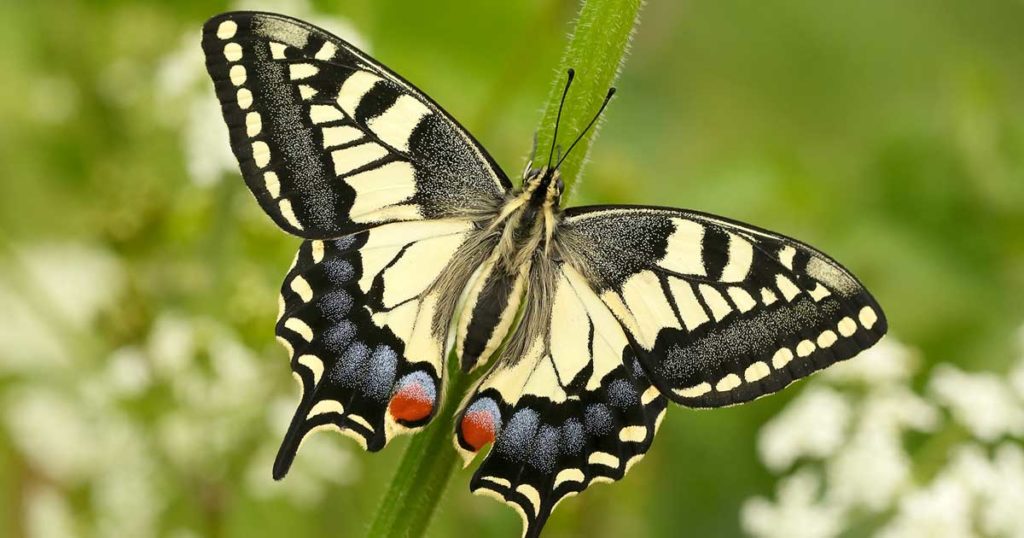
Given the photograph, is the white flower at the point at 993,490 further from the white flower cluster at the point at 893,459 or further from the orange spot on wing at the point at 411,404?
the orange spot on wing at the point at 411,404

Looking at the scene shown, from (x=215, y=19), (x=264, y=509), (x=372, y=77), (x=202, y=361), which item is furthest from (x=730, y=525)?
(x=215, y=19)

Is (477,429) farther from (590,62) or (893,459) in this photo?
(893,459)

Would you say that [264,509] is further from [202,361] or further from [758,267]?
[758,267]

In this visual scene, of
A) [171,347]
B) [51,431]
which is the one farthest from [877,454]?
[51,431]

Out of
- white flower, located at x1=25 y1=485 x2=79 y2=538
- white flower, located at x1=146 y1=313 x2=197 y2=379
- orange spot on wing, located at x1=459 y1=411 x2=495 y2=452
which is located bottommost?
white flower, located at x1=25 y1=485 x2=79 y2=538

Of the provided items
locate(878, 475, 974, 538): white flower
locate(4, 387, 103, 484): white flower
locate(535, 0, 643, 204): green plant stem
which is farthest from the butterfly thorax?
locate(4, 387, 103, 484): white flower

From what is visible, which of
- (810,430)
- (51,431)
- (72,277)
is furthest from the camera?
(72,277)

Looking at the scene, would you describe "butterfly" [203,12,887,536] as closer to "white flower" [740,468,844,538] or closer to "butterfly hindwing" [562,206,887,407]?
"butterfly hindwing" [562,206,887,407]

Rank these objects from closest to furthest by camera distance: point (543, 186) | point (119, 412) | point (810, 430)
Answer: point (543, 186)
point (810, 430)
point (119, 412)
